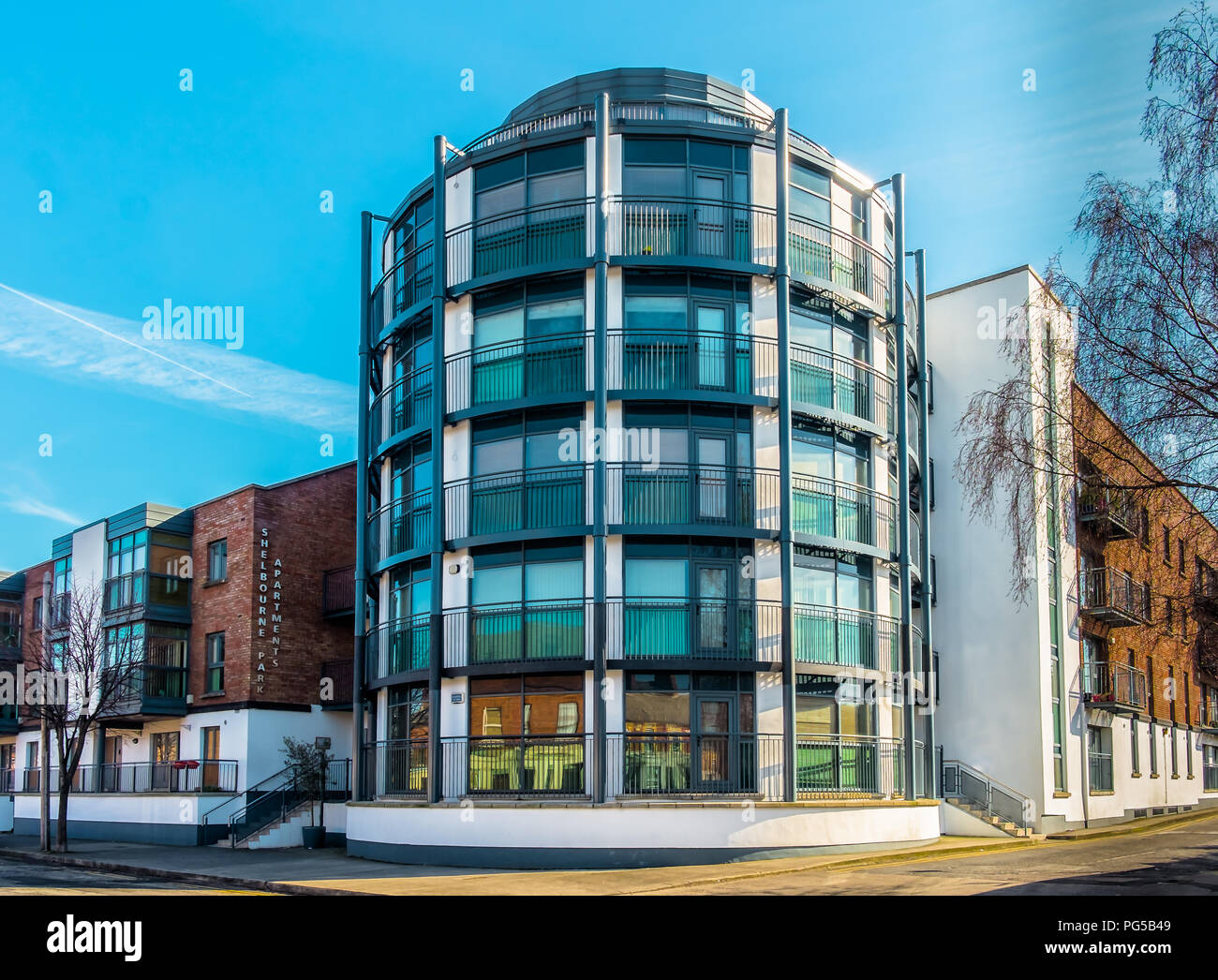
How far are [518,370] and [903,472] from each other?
8286 mm

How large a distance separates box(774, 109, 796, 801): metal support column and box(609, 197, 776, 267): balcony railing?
1.61 feet

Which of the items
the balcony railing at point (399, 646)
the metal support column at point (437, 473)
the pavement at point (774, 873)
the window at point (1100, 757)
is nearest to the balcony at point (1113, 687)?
the window at point (1100, 757)

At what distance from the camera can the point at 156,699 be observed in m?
33.0

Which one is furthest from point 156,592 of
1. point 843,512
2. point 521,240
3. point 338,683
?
point 843,512

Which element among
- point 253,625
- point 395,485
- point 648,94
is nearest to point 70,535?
point 253,625

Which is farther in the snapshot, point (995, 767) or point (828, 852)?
point (995, 767)

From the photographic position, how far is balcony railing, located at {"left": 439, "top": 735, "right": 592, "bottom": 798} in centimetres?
2220

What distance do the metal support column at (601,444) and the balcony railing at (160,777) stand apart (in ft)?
41.9

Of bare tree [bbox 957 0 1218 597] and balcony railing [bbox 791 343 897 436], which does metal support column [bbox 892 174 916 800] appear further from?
bare tree [bbox 957 0 1218 597]

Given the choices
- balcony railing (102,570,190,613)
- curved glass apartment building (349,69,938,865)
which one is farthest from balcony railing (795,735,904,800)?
balcony railing (102,570,190,613)

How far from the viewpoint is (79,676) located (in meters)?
31.7

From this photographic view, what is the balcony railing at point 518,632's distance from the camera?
22609 millimetres

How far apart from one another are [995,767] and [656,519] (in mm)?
12314
